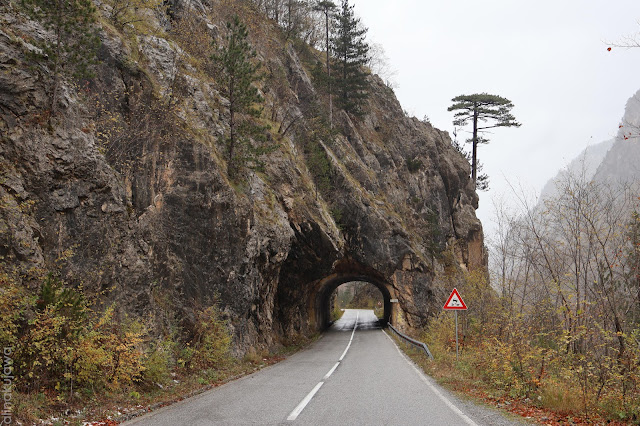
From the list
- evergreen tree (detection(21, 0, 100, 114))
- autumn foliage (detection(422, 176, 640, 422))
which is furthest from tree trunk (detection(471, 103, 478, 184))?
evergreen tree (detection(21, 0, 100, 114))

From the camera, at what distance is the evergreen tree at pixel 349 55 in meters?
36.4

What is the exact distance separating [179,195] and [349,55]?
28473 millimetres

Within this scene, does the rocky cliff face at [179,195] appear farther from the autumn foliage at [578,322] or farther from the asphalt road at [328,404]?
the autumn foliage at [578,322]

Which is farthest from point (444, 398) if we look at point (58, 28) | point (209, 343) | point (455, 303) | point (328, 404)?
point (58, 28)

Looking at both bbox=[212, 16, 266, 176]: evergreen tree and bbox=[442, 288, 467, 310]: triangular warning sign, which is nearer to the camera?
bbox=[442, 288, 467, 310]: triangular warning sign

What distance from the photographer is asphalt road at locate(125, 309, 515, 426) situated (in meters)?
6.29

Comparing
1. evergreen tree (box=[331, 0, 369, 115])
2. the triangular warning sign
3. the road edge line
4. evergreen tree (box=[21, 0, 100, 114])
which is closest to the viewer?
the road edge line

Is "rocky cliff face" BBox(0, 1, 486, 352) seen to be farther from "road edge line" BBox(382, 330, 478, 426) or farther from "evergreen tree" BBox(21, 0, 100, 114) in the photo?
"road edge line" BBox(382, 330, 478, 426)

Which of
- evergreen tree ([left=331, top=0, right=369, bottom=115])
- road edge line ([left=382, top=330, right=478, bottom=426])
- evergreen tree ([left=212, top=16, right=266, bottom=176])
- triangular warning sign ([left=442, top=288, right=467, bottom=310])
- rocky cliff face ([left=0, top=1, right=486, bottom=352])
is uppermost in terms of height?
evergreen tree ([left=331, top=0, right=369, bottom=115])

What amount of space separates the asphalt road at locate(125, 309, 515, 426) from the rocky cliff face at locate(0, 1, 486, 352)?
3.29m

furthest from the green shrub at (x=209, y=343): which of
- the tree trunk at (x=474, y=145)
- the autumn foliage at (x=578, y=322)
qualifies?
the tree trunk at (x=474, y=145)

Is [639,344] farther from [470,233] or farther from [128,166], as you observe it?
[470,233]

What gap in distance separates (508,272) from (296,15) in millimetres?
31111

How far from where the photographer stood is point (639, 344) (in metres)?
6.53
